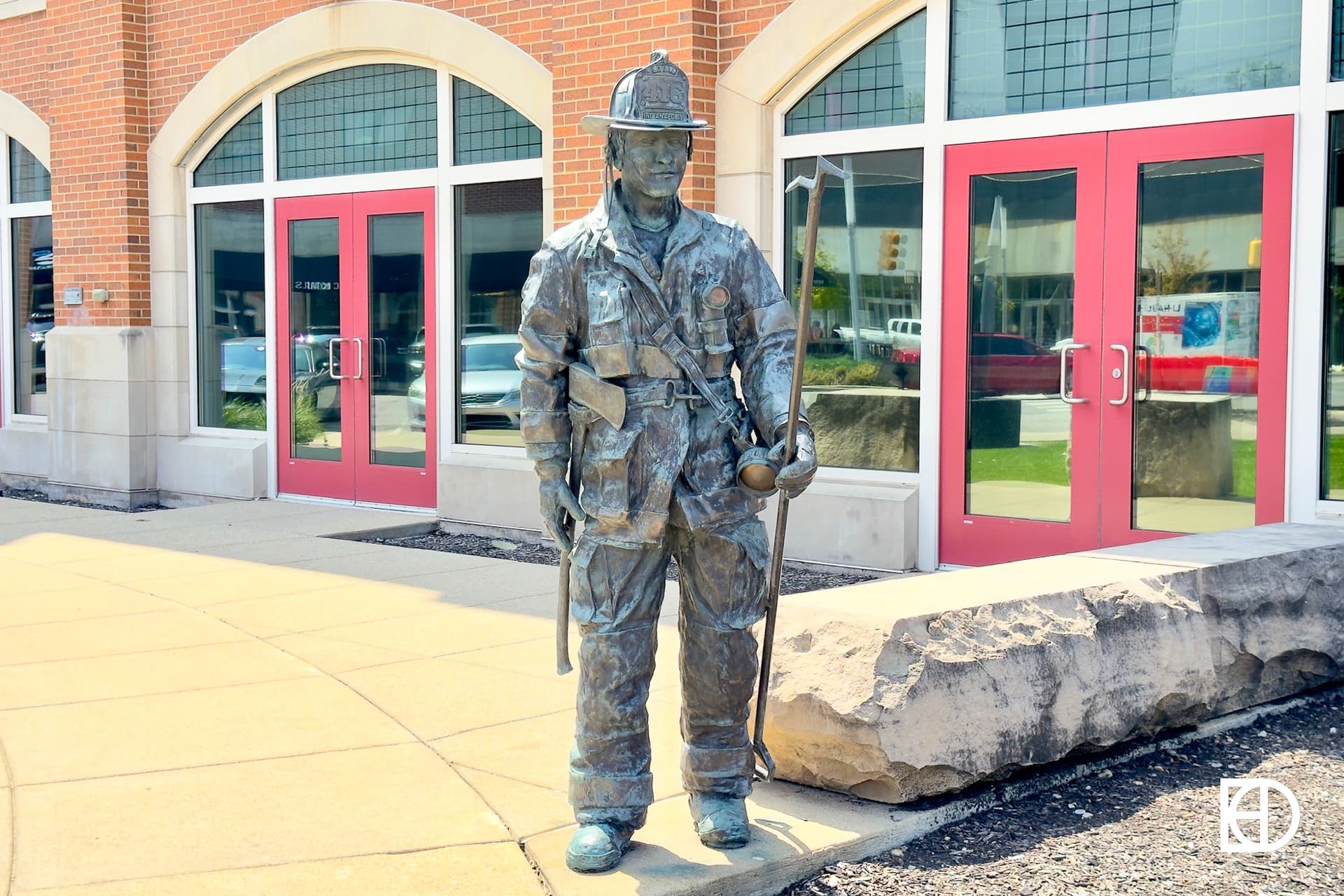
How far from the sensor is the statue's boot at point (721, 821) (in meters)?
4.06

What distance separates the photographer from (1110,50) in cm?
767

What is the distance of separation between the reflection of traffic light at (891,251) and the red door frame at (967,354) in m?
0.30

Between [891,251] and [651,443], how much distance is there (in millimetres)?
4922

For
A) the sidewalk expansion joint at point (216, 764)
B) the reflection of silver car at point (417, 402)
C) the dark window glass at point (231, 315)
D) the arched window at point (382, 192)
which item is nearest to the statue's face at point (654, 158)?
the sidewalk expansion joint at point (216, 764)

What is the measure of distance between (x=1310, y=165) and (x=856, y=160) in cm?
255

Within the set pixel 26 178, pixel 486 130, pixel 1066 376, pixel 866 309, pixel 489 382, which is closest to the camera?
pixel 1066 376

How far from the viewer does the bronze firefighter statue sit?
3.92 meters

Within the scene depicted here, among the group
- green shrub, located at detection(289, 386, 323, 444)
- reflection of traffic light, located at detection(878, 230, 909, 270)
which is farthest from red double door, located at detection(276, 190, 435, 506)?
reflection of traffic light, located at detection(878, 230, 909, 270)

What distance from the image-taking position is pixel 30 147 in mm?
13430

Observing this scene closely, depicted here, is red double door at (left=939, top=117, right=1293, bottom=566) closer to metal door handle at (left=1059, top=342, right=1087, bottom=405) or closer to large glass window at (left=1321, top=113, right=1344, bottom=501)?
metal door handle at (left=1059, top=342, right=1087, bottom=405)

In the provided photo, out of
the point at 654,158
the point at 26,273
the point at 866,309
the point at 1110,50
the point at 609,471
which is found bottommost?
the point at 609,471

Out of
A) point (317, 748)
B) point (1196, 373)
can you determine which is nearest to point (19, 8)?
point (317, 748)

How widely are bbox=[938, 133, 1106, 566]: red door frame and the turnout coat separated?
164 inches

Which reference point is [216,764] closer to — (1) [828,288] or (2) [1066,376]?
(2) [1066,376]
